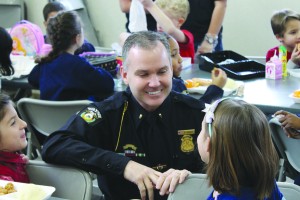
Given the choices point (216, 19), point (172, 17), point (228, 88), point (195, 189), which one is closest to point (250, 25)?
point (216, 19)

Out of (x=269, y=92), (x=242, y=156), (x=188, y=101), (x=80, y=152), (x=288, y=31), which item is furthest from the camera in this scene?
(x=288, y=31)

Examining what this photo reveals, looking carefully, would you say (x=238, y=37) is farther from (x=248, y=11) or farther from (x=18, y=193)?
(x=18, y=193)

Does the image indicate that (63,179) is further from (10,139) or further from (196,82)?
(196,82)

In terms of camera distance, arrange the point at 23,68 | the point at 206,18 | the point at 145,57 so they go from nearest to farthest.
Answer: the point at 145,57
the point at 23,68
the point at 206,18

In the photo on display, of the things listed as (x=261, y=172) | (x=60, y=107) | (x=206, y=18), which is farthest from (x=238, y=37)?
(x=261, y=172)

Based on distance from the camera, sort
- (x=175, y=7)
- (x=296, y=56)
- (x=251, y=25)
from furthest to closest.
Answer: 1. (x=251, y=25)
2. (x=175, y=7)
3. (x=296, y=56)

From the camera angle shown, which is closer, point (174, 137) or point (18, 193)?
point (18, 193)

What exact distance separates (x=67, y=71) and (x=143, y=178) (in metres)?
1.33

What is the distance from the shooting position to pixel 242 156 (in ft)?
4.02

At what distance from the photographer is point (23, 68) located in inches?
125

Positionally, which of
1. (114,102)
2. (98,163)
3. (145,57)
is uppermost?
(145,57)

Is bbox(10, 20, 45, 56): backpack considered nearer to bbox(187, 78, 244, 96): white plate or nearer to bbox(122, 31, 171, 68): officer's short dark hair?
bbox(187, 78, 244, 96): white plate

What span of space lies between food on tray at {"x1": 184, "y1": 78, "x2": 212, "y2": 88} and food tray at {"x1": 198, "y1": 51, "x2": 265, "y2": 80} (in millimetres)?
223

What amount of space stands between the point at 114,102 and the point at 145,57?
8.6 inches
